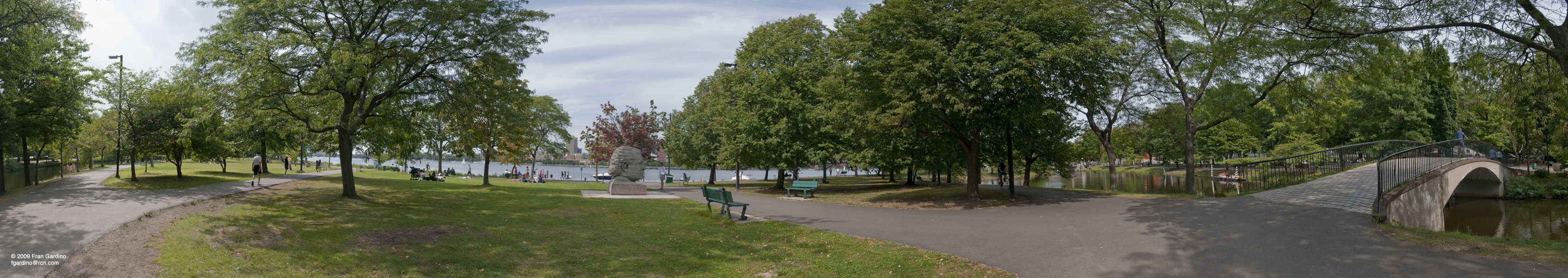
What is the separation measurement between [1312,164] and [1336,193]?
9.11 meters

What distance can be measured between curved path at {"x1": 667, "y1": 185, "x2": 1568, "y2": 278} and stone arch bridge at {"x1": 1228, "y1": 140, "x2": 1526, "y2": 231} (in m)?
1.18

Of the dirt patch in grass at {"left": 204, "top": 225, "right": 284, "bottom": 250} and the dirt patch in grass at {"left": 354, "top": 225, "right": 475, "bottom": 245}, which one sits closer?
the dirt patch in grass at {"left": 204, "top": 225, "right": 284, "bottom": 250}

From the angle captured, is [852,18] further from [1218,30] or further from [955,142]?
[1218,30]

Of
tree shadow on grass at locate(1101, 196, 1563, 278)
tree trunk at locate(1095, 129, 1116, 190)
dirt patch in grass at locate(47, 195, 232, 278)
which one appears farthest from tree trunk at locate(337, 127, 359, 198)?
tree trunk at locate(1095, 129, 1116, 190)

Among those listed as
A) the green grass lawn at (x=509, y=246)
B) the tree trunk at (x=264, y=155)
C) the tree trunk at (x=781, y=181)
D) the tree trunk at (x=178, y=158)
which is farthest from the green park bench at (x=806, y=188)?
the tree trunk at (x=264, y=155)

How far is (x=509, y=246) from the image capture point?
8.98 meters

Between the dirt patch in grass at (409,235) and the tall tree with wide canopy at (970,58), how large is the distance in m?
10.4

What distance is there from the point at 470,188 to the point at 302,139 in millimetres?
9964

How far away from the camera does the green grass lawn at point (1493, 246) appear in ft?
23.3

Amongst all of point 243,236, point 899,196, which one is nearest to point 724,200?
point 243,236

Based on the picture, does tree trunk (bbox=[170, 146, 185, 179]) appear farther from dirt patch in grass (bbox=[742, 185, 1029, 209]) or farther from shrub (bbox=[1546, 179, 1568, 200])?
shrub (bbox=[1546, 179, 1568, 200])

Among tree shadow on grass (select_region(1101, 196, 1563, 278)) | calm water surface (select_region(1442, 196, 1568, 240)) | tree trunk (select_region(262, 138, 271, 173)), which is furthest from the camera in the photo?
tree trunk (select_region(262, 138, 271, 173))

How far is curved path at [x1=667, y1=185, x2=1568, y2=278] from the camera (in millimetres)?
6961

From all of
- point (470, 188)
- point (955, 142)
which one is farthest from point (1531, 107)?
point (470, 188)
